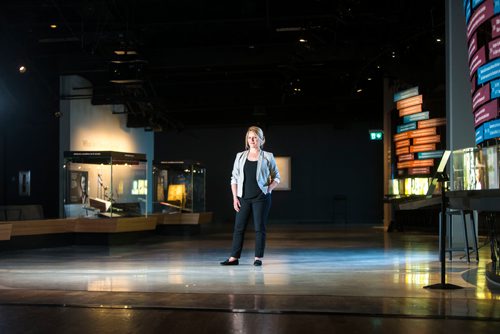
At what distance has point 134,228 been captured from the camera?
12.8m

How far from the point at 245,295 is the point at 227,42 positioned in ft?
35.7

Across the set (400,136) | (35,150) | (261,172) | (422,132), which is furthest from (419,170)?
(35,150)

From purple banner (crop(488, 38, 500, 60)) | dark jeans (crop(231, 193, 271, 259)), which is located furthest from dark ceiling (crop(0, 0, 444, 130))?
dark jeans (crop(231, 193, 271, 259))

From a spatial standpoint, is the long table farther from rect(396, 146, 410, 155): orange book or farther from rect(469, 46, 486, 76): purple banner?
rect(396, 146, 410, 155): orange book

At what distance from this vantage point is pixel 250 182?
25.5ft

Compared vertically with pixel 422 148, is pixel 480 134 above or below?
below

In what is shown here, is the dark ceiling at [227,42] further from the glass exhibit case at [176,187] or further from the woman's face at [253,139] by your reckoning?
the woman's face at [253,139]

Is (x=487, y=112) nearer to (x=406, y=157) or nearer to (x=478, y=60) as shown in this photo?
(x=478, y=60)

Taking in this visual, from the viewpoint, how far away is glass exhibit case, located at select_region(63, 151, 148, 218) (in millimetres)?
12477

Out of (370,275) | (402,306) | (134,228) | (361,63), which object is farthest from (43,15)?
(402,306)

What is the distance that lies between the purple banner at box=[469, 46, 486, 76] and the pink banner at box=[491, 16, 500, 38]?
277 millimetres

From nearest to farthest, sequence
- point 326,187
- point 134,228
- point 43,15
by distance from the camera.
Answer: point 134,228 < point 43,15 < point 326,187

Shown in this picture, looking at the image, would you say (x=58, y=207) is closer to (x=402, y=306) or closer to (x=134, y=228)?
(x=134, y=228)

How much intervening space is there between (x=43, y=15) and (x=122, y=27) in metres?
1.84
